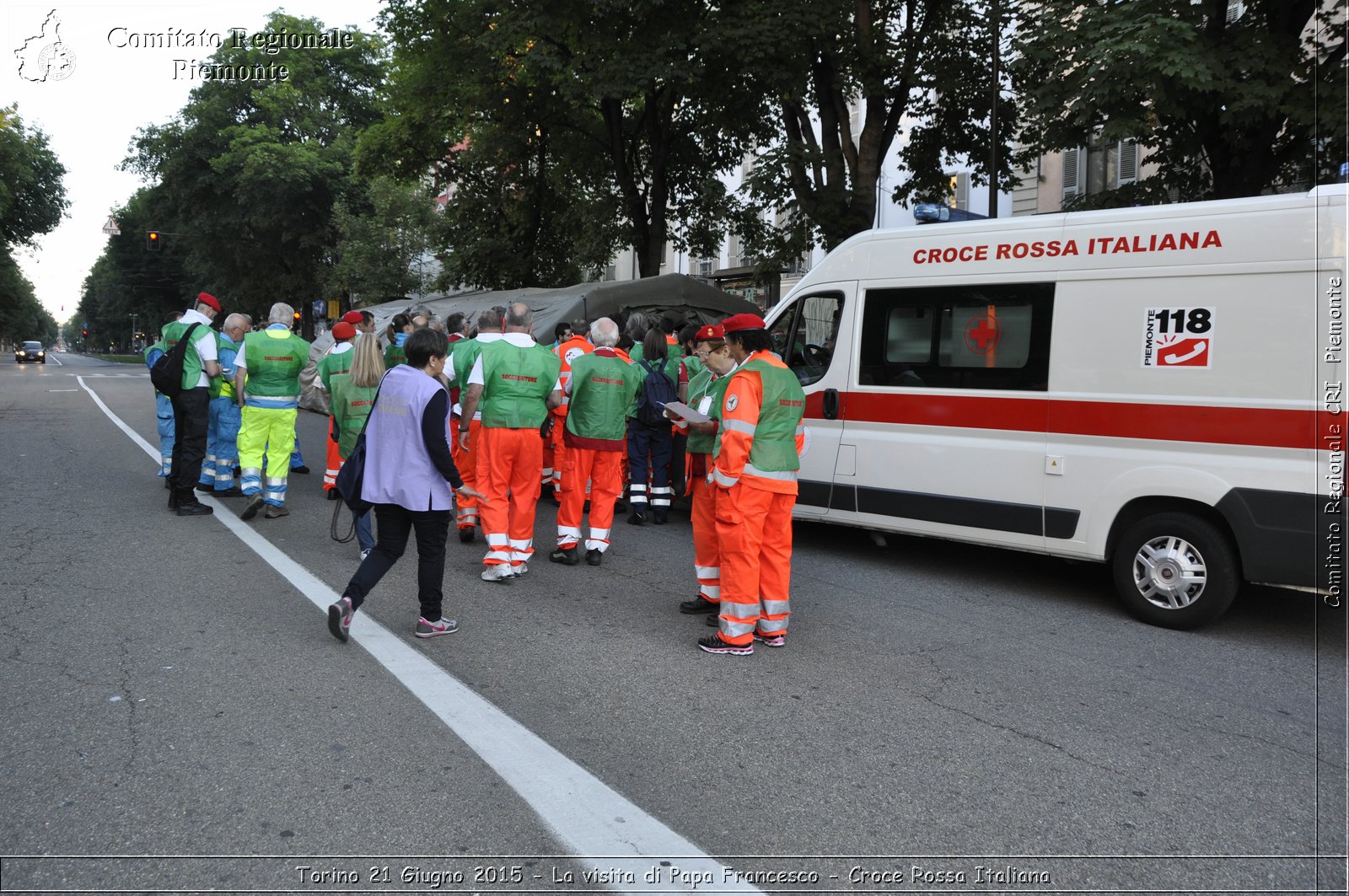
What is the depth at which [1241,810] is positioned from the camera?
3.71 meters

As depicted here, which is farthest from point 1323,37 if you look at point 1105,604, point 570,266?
point 570,266

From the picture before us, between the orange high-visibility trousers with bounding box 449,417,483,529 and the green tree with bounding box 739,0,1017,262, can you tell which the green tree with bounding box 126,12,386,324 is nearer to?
the green tree with bounding box 739,0,1017,262

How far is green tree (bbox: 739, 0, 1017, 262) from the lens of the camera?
15.5 meters

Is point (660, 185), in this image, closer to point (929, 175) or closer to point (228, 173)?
point (929, 175)

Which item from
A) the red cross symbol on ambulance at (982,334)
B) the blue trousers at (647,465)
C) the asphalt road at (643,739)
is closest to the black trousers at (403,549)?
the asphalt road at (643,739)

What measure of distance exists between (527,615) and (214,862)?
309 cm

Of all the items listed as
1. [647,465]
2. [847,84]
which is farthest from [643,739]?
[847,84]

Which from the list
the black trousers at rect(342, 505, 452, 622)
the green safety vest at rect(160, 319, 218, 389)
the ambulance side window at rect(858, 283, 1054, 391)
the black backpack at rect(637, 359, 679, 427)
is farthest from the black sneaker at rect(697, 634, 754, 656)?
the green safety vest at rect(160, 319, 218, 389)

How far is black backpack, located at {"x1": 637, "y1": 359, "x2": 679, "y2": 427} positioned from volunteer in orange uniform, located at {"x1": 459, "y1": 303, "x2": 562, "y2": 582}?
2602 millimetres

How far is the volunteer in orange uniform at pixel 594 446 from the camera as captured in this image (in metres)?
7.70

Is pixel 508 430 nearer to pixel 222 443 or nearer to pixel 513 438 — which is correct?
pixel 513 438

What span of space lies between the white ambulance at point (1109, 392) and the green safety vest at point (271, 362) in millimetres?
4576

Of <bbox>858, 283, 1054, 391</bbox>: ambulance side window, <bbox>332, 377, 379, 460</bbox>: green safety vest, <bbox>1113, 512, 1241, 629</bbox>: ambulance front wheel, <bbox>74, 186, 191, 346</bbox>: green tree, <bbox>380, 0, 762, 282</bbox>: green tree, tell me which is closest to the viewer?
<bbox>1113, 512, 1241, 629</bbox>: ambulance front wheel

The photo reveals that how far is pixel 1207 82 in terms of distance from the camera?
10.6 metres
